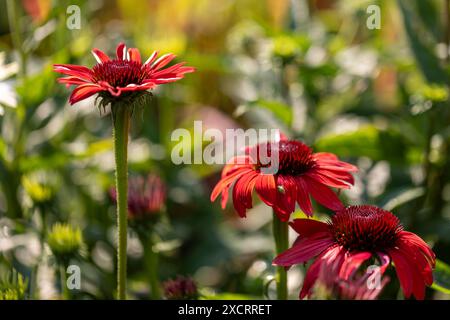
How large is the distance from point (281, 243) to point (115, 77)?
21cm

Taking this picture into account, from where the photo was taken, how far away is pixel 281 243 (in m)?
0.63

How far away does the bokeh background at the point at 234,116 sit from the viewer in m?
0.89

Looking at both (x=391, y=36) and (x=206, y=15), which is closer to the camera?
(x=391, y=36)

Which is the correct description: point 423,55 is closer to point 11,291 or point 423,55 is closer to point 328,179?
point 328,179

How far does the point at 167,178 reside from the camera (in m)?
1.19

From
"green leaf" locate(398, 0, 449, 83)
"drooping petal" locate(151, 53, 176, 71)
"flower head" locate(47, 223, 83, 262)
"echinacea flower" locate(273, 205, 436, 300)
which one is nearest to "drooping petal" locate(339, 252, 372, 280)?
"echinacea flower" locate(273, 205, 436, 300)

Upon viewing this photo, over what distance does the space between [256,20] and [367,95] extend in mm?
249

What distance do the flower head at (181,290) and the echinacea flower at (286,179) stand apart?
0.32 feet

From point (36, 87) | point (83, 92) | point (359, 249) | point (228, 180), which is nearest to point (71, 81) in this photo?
point (83, 92)

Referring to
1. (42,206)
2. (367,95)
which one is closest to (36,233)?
(42,206)

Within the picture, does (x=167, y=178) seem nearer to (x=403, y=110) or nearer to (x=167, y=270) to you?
(x=167, y=270)

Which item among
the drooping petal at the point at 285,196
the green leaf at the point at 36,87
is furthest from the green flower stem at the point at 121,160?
the green leaf at the point at 36,87

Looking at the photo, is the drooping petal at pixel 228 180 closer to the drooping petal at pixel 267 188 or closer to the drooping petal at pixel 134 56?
the drooping petal at pixel 267 188

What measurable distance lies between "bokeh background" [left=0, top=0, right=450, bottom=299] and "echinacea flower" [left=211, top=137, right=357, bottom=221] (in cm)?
16
